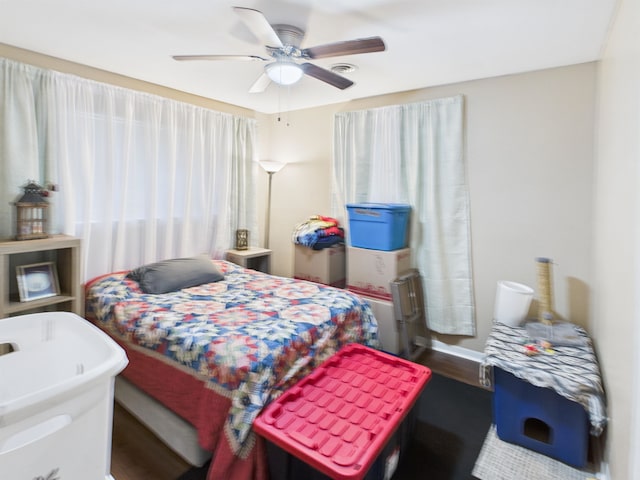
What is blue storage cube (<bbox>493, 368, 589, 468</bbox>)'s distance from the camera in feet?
6.07

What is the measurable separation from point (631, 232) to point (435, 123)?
78.8 inches

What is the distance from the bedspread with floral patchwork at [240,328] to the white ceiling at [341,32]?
1.70 m

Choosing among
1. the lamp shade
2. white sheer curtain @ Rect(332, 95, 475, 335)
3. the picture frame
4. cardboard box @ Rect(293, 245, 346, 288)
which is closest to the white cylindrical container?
white sheer curtain @ Rect(332, 95, 475, 335)

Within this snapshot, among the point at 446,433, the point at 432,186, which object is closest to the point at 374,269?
the point at 432,186

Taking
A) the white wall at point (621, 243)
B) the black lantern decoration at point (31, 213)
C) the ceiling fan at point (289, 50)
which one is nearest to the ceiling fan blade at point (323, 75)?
the ceiling fan at point (289, 50)

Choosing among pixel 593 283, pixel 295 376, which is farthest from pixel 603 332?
pixel 295 376

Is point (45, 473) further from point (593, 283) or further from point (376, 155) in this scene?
point (376, 155)

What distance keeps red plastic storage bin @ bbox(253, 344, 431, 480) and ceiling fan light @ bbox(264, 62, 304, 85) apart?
5.67 feet

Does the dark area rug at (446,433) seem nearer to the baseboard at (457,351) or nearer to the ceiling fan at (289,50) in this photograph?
the baseboard at (457,351)

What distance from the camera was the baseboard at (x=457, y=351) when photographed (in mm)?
3071

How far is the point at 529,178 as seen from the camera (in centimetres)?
272

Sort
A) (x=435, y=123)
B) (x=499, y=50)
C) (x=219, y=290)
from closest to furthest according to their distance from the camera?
(x=499, y=50) < (x=219, y=290) < (x=435, y=123)

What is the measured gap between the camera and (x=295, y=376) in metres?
1.88

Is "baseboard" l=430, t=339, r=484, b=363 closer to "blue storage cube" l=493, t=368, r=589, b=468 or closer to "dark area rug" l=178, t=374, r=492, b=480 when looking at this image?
"dark area rug" l=178, t=374, r=492, b=480
